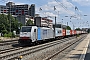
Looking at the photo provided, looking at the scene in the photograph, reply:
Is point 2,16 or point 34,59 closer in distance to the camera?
point 34,59

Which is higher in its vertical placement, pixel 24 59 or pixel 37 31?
pixel 37 31

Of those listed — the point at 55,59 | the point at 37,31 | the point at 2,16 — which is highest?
the point at 2,16

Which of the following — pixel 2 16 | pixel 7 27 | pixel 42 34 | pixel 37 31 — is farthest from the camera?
pixel 2 16

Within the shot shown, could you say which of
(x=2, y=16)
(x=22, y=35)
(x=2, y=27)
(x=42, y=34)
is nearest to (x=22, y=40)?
(x=22, y=35)

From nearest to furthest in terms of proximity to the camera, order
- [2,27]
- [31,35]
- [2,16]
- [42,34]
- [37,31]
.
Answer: [31,35] < [37,31] < [42,34] < [2,27] < [2,16]

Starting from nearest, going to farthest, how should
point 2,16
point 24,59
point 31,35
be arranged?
point 24,59, point 31,35, point 2,16

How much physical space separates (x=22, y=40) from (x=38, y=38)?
3552mm

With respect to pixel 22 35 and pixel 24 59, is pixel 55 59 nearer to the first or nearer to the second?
pixel 24 59

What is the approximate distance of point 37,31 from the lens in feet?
109

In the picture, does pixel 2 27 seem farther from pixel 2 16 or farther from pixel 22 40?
pixel 22 40

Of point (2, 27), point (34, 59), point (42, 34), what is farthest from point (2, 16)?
point (34, 59)

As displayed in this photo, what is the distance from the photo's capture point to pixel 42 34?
A: 36.4 meters

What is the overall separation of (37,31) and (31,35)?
244 centimetres

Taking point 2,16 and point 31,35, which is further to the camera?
point 2,16
